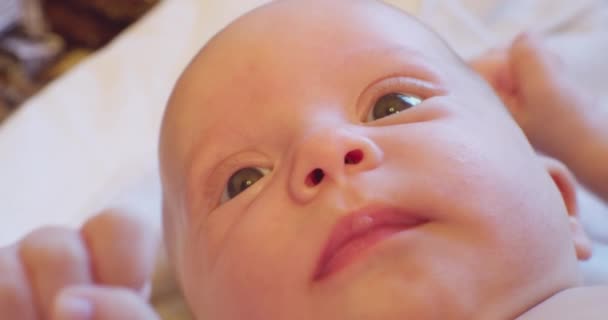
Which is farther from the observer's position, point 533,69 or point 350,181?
point 533,69

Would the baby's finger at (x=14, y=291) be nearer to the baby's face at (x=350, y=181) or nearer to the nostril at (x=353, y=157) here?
the baby's face at (x=350, y=181)

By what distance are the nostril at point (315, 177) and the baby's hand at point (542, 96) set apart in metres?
0.41

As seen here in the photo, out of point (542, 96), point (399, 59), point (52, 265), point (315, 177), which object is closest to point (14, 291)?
point (52, 265)

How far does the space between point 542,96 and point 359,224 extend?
45 centimetres

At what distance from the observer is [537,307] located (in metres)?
0.67

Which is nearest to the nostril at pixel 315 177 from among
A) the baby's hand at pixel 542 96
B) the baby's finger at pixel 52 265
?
the baby's finger at pixel 52 265

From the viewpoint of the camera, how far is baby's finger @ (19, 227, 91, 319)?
72 centimetres

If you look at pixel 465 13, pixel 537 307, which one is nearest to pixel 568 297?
pixel 537 307

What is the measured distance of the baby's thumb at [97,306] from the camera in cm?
56

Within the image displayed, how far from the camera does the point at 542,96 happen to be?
989 millimetres

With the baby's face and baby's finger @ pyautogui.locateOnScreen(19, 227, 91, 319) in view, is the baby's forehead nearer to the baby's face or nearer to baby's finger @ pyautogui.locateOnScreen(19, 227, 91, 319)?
the baby's face

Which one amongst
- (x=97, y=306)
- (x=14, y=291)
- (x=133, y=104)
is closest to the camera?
(x=97, y=306)

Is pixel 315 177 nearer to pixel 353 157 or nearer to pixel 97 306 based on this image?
pixel 353 157

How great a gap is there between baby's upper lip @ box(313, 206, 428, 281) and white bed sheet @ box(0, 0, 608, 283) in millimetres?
338
